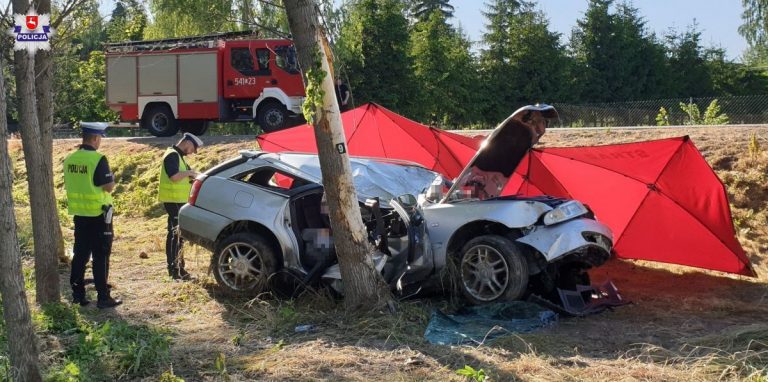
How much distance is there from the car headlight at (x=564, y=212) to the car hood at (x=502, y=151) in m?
0.91

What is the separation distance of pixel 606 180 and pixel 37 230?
6.14 metres

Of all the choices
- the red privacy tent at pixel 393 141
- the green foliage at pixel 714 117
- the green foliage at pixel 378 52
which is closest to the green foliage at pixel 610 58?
the green foliage at pixel 378 52

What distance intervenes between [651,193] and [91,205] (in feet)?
19.6

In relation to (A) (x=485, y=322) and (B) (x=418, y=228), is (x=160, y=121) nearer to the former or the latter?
(B) (x=418, y=228)

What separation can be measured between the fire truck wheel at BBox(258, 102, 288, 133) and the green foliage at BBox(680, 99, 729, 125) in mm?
9673

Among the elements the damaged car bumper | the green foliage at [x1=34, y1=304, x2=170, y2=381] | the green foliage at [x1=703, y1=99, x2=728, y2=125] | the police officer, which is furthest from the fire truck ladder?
the damaged car bumper

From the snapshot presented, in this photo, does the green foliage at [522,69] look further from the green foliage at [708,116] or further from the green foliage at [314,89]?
the green foliage at [314,89]

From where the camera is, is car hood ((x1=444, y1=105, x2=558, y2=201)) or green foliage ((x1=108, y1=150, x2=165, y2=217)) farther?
green foliage ((x1=108, y1=150, x2=165, y2=217))

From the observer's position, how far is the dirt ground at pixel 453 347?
549cm

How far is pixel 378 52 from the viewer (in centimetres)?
2591

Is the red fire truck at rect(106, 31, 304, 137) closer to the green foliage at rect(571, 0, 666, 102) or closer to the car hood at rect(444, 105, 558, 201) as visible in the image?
the car hood at rect(444, 105, 558, 201)

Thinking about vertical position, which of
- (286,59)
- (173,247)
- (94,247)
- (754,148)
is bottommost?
(173,247)

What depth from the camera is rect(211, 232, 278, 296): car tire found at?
7.81 metres

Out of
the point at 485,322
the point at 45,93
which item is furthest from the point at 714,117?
the point at 45,93
